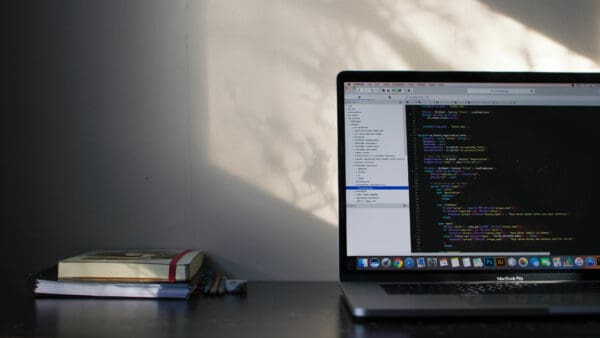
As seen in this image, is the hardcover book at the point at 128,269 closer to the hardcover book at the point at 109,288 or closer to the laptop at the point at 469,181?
the hardcover book at the point at 109,288

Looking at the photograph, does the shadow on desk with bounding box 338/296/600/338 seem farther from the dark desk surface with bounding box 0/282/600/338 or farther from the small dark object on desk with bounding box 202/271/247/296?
the small dark object on desk with bounding box 202/271/247/296

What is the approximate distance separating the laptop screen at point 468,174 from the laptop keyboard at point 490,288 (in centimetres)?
4

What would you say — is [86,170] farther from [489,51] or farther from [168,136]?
[489,51]

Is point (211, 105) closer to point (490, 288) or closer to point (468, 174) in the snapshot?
point (468, 174)

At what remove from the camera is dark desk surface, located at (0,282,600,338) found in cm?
69

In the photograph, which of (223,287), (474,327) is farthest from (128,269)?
(474,327)

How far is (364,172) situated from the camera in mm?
898

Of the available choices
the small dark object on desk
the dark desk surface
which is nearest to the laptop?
the dark desk surface

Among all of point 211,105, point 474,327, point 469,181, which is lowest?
point 474,327

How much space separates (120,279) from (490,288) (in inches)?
29.5

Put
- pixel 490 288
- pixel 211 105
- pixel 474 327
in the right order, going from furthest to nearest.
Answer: pixel 211 105 < pixel 490 288 < pixel 474 327

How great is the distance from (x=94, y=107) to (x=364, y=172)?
0.71 m

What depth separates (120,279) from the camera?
0.90 metres

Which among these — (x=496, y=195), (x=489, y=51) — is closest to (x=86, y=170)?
(x=496, y=195)
